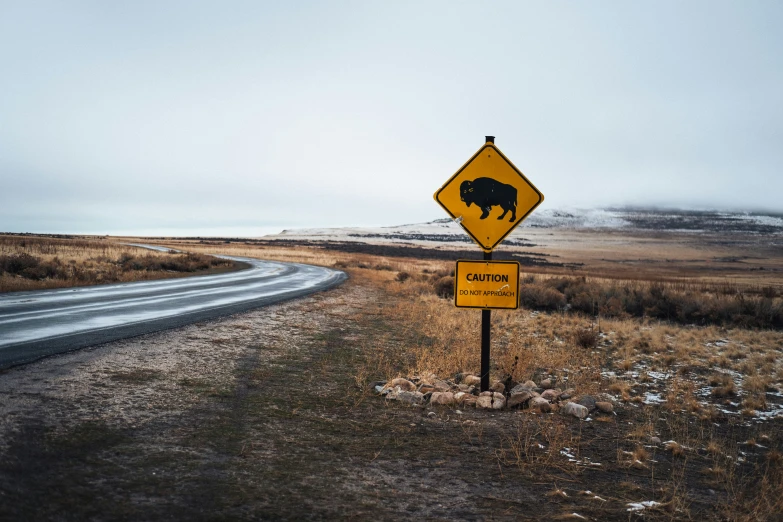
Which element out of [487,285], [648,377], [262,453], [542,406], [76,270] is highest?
[487,285]

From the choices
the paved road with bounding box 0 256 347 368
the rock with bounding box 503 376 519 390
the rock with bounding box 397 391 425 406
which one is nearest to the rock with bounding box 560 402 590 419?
the rock with bounding box 503 376 519 390

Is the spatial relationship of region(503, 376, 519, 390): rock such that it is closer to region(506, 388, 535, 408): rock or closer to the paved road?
region(506, 388, 535, 408): rock

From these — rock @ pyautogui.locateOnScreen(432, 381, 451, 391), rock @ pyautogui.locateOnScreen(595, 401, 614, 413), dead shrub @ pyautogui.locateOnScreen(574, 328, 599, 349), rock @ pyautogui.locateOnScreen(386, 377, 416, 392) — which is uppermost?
rock @ pyautogui.locateOnScreen(386, 377, 416, 392)

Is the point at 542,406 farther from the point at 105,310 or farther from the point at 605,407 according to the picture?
the point at 105,310

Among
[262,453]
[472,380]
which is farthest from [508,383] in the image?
[262,453]

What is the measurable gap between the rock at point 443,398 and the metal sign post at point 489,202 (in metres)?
1.09

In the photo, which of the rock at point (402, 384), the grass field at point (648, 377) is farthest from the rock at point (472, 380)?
the rock at point (402, 384)

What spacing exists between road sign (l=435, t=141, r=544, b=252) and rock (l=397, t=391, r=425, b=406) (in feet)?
6.45

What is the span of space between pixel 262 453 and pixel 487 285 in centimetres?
344

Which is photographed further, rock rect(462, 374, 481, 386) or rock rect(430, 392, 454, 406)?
rock rect(462, 374, 481, 386)

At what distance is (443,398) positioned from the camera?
6484mm

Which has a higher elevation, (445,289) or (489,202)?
(489,202)

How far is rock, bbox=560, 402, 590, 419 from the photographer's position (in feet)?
20.7

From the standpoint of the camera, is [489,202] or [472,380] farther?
[472,380]
